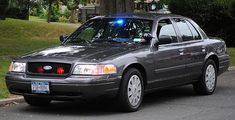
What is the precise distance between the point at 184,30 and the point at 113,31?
1541 millimetres

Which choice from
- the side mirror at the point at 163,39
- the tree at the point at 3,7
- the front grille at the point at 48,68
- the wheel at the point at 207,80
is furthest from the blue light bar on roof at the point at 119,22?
the tree at the point at 3,7

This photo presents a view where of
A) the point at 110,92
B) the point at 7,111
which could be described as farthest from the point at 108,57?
the point at 7,111

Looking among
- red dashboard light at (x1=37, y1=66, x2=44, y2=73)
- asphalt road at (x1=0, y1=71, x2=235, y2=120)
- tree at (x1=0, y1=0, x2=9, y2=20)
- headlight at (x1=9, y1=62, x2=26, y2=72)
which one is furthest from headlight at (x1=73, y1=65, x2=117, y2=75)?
tree at (x1=0, y1=0, x2=9, y2=20)

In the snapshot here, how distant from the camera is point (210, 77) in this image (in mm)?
10781

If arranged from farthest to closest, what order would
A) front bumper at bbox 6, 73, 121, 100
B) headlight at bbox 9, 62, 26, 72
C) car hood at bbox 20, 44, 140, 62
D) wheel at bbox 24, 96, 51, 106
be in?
wheel at bbox 24, 96, 51, 106 → headlight at bbox 9, 62, 26, 72 → car hood at bbox 20, 44, 140, 62 → front bumper at bbox 6, 73, 121, 100

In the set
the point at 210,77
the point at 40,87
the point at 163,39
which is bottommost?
the point at 210,77

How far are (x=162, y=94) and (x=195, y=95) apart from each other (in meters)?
0.63

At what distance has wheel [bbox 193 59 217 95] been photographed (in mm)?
10594

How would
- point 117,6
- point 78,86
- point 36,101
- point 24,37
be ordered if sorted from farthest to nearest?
point 24,37, point 117,6, point 36,101, point 78,86

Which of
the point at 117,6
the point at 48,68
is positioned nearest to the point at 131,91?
the point at 48,68

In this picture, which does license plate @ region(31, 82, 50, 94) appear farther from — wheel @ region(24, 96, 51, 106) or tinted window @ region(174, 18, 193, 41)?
tinted window @ region(174, 18, 193, 41)

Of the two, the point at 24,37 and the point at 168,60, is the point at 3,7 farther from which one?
the point at 168,60

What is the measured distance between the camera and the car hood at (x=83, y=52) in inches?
330

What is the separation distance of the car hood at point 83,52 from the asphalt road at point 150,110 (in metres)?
0.86
